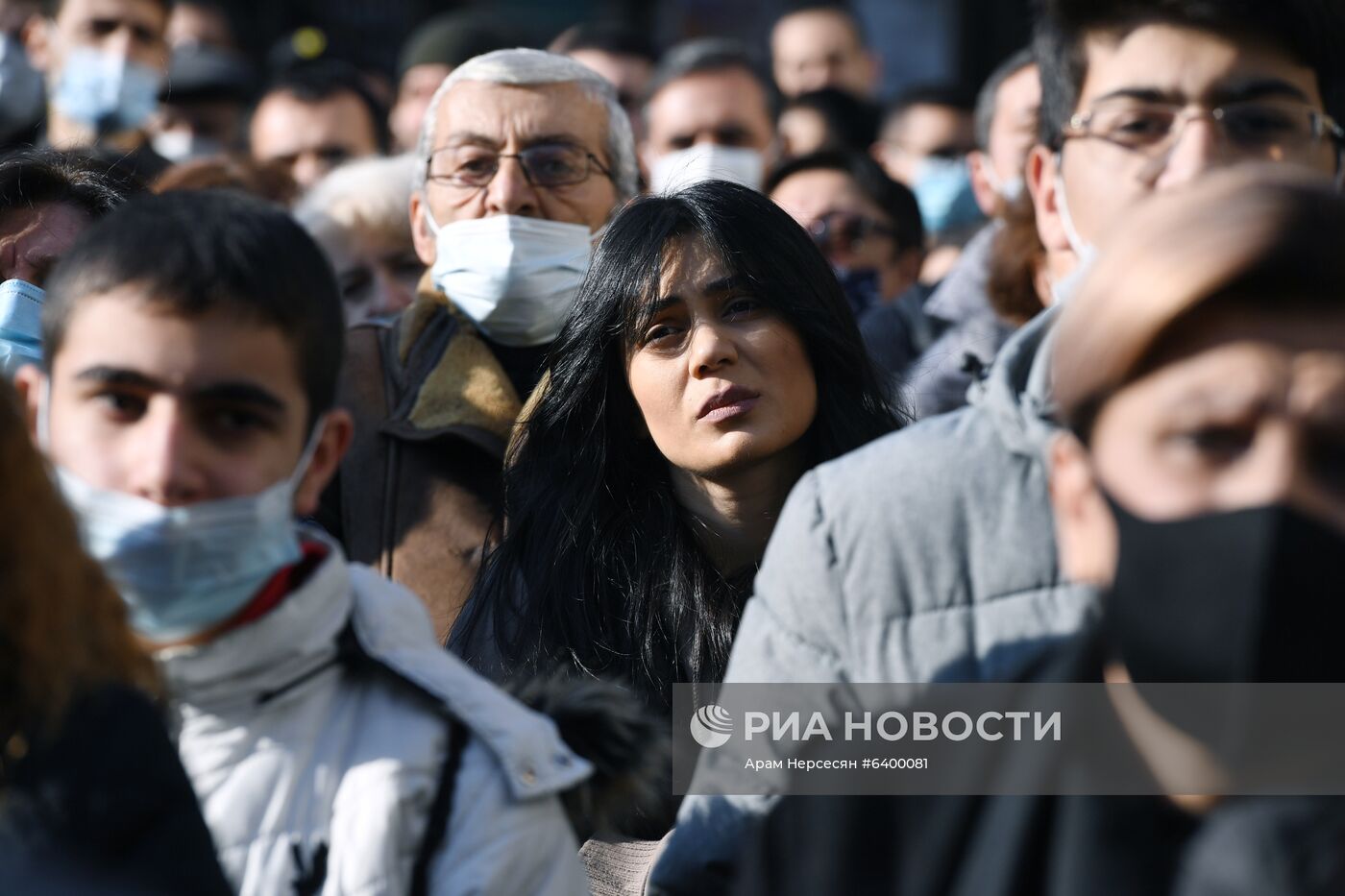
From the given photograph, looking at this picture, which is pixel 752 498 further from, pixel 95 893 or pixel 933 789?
pixel 95 893

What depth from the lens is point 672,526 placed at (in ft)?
11.3

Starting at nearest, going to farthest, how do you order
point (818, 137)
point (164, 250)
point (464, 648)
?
point (164, 250)
point (464, 648)
point (818, 137)

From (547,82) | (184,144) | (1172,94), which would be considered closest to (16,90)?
(184,144)

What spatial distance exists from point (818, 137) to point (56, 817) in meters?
6.16

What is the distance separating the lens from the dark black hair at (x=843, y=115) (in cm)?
763

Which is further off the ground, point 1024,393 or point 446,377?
point 1024,393

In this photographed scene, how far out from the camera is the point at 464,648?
3289 mm

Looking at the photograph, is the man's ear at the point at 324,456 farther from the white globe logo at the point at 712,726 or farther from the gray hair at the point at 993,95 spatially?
the gray hair at the point at 993,95

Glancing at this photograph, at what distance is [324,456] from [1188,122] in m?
1.62

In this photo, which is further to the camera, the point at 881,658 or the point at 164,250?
the point at 164,250

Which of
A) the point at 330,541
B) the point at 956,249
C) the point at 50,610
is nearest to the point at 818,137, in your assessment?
the point at 956,249

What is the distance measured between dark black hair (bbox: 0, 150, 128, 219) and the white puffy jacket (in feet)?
5.35

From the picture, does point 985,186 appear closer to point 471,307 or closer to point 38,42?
point 471,307

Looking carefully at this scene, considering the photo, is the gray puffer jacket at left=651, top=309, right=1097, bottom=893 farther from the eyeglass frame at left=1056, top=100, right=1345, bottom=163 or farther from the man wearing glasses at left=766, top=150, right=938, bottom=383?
the man wearing glasses at left=766, top=150, right=938, bottom=383
